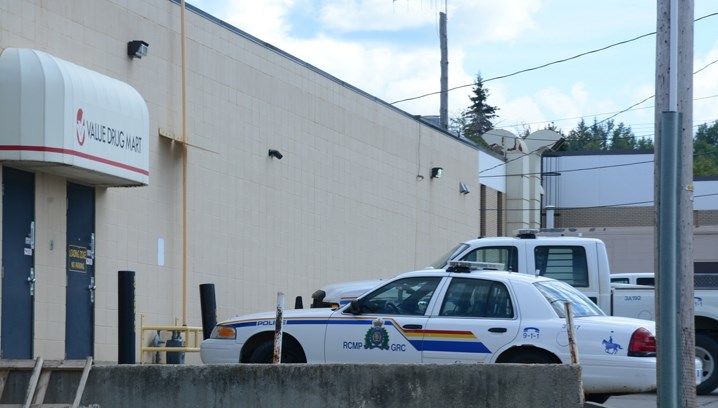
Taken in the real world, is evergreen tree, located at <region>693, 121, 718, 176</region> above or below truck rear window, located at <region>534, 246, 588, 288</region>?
above

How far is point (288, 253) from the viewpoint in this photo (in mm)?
23562

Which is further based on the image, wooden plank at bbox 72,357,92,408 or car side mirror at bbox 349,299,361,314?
car side mirror at bbox 349,299,361,314

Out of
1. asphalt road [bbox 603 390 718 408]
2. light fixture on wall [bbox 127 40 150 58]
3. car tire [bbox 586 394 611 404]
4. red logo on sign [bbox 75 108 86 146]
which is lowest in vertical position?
asphalt road [bbox 603 390 718 408]

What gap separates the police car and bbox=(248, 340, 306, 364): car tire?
0.01 m

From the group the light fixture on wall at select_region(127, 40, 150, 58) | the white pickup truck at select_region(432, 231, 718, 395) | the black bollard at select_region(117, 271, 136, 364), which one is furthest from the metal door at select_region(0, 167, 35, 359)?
the white pickup truck at select_region(432, 231, 718, 395)

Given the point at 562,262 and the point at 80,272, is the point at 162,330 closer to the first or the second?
the point at 80,272

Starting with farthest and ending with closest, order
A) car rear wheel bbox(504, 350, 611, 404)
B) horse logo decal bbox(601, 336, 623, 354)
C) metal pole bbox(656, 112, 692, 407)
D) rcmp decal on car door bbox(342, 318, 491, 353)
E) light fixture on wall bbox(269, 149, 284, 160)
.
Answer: light fixture on wall bbox(269, 149, 284, 160)
rcmp decal on car door bbox(342, 318, 491, 353)
car rear wheel bbox(504, 350, 611, 404)
horse logo decal bbox(601, 336, 623, 354)
metal pole bbox(656, 112, 692, 407)

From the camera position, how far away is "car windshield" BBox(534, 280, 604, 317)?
1284 centimetres

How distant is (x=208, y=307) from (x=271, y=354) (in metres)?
6.02

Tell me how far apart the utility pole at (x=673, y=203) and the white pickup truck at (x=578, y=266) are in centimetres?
584

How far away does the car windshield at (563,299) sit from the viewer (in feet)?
42.1

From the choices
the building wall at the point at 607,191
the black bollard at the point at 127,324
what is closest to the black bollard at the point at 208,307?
the black bollard at the point at 127,324

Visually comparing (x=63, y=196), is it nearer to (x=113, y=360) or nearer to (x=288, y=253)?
(x=113, y=360)

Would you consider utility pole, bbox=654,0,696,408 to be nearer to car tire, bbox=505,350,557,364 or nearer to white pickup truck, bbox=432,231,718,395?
car tire, bbox=505,350,557,364
